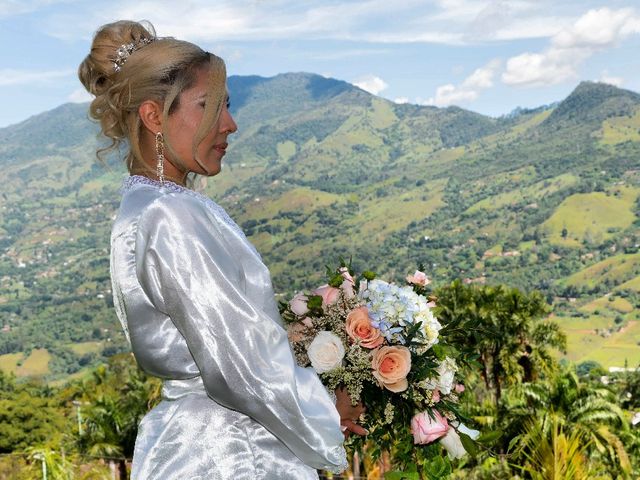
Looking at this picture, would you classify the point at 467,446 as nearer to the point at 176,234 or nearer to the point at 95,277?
the point at 176,234

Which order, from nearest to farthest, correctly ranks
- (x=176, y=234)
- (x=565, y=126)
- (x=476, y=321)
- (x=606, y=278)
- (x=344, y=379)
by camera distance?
(x=176, y=234) < (x=344, y=379) < (x=476, y=321) < (x=606, y=278) < (x=565, y=126)

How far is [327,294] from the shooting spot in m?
1.82

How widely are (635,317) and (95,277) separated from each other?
93137 mm

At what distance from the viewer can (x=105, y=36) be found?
165cm

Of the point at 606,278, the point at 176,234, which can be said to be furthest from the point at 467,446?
the point at 606,278

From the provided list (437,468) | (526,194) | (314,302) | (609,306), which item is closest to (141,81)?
(314,302)

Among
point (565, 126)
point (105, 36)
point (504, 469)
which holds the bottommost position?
point (565, 126)

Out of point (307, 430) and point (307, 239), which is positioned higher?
point (307, 430)

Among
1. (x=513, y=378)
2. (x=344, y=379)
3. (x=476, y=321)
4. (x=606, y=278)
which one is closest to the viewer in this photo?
(x=344, y=379)

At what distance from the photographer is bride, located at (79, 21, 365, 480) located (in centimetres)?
137

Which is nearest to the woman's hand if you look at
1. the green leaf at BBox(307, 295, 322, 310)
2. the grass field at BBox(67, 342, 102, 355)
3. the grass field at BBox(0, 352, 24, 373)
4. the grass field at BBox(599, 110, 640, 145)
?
the green leaf at BBox(307, 295, 322, 310)

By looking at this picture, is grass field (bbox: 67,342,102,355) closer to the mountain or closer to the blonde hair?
the mountain

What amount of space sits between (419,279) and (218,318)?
0.84 meters

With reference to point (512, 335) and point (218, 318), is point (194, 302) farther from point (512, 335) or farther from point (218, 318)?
point (512, 335)
